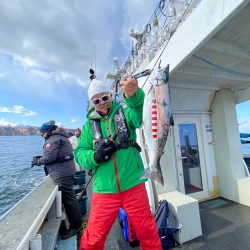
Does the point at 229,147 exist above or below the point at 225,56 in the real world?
below

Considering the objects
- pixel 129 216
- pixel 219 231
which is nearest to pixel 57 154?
pixel 129 216

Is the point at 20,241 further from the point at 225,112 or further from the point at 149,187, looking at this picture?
the point at 225,112

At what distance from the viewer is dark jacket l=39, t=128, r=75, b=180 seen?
2967 millimetres

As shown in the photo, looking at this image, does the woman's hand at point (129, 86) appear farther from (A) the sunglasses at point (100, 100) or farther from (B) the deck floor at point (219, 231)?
(B) the deck floor at point (219, 231)

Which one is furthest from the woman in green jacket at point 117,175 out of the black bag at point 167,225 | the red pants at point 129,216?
the black bag at point 167,225

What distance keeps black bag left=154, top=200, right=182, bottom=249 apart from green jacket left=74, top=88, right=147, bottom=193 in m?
1.46

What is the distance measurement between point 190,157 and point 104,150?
335 cm

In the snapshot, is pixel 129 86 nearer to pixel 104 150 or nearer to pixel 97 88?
pixel 97 88

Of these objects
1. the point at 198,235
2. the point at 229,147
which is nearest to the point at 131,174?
the point at 198,235

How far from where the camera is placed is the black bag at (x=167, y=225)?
2770mm

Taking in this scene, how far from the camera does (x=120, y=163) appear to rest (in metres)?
1.76

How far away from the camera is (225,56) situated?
298cm

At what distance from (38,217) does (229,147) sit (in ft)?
13.7

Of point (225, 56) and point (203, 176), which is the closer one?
point (225, 56)
